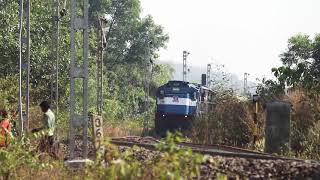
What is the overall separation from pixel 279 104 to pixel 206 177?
652 centimetres

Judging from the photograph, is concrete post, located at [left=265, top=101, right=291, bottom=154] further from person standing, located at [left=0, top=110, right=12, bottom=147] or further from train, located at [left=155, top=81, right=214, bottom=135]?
train, located at [left=155, top=81, right=214, bottom=135]

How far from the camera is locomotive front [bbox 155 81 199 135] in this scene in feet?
86.3

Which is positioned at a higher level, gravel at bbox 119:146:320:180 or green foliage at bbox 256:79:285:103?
green foliage at bbox 256:79:285:103

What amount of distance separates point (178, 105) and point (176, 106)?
133mm

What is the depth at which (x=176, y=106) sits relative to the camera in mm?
26469

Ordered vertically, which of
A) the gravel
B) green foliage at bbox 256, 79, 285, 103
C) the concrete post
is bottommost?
the gravel

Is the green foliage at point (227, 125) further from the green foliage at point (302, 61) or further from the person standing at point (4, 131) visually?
the person standing at point (4, 131)

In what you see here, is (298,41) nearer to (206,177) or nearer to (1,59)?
(1,59)

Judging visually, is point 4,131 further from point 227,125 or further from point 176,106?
point 176,106

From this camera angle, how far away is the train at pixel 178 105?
86.2 feet

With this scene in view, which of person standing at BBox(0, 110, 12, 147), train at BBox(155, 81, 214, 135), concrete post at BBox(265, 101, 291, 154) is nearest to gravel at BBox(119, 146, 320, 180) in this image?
person standing at BBox(0, 110, 12, 147)

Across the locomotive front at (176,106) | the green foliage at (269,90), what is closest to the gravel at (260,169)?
the green foliage at (269,90)

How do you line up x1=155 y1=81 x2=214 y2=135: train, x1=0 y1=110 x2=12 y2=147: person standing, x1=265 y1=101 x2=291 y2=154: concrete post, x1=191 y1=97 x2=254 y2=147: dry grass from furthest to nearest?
x1=155 y1=81 x2=214 y2=135: train, x1=191 y1=97 x2=254 y2=147: dry grass, x1=265 y1=101 x2=291 y2=154: concrete post, x1=0 y1=110 x2=12 y2=147: person standing

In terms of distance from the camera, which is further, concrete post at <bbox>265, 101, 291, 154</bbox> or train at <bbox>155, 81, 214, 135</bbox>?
train at <bbox>155, 81, 214, 135</bbox>
